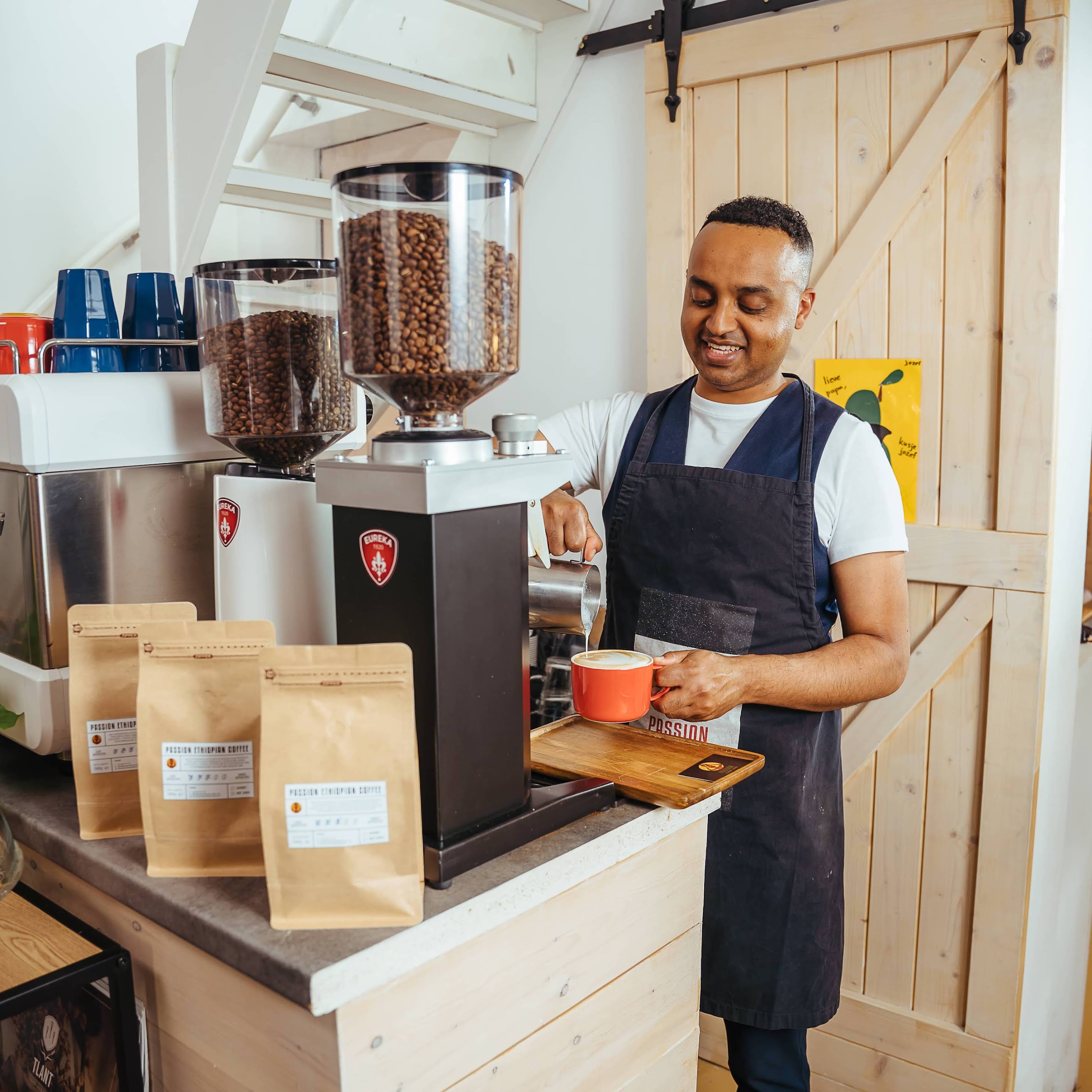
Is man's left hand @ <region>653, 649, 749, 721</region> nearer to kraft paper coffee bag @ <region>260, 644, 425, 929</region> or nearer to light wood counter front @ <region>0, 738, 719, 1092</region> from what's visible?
light wood counter front @ <region>0, 738, 719, 1092</region>

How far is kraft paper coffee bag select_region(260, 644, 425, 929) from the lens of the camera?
80cm

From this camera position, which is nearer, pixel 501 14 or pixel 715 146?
pixel 715 146

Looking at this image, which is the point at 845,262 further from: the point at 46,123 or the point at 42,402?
the point at 46,123

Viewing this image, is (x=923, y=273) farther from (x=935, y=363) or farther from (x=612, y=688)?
(x=612, y=688)

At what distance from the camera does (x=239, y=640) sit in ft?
2.94

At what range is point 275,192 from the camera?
2.24m

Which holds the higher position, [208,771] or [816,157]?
[816,157]

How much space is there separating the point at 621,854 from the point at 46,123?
3.44 metres

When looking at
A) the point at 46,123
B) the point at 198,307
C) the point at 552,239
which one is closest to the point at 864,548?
the point at 198,307

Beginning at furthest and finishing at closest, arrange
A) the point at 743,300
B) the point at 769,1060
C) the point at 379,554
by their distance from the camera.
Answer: the point at 743,300 → the point at 769,1060 → the point at 379,554

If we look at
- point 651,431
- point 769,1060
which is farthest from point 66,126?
point 769,1060

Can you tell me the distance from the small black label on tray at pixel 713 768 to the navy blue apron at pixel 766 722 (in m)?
0.47

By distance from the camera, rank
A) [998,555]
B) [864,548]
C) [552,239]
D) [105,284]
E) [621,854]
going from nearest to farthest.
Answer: [621,854] → [105,284] → [864,548] → [998,555] → [552,239]

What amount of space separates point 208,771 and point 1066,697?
6.18 feet
